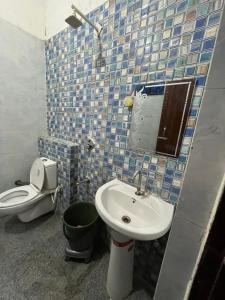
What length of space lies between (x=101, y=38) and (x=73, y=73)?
435 millimetres

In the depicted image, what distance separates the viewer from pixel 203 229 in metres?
0.41

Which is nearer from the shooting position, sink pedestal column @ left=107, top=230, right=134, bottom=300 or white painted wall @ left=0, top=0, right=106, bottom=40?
sink pedestal column @ left=107, top=230, right=134, bottom=300

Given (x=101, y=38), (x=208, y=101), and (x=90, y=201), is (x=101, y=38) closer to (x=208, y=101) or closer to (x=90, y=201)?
(x=208, y=101)

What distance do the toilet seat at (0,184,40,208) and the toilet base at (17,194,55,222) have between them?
0.13 meters

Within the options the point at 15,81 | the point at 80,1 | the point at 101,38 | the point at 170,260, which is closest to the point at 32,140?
the point at 15,81

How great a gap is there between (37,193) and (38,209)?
0.22m

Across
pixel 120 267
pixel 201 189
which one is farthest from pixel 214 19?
pixel 120 267

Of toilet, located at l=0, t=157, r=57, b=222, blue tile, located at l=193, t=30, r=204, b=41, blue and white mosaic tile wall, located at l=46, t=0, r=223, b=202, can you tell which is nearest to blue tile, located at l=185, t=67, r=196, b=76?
blue and white mosaic tile wall, located at l=46, t=0, r=223, b=202

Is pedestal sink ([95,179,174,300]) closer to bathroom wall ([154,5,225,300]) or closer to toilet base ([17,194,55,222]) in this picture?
bathroom wall ([154,5,225,300])

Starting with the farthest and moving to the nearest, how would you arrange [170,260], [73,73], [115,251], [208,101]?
[73,73] < [115,251] < [170,260] < [208,101]

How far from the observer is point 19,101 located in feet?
5.45

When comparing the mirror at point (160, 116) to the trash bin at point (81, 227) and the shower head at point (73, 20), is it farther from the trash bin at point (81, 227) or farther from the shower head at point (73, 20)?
the trash bin at point (81, 227)

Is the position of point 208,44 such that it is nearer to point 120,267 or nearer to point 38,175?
point 120,267

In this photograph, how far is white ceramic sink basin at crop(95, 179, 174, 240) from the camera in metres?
0.74
